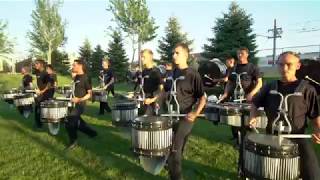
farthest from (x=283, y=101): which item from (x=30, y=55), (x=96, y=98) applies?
(x=30, y=55)

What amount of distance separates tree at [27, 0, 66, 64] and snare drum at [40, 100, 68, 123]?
3840 cm

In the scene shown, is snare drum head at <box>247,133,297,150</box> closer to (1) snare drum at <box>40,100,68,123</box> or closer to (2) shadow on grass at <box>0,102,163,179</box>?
(2) shadow on grass at <box>0,102,163,179</box>

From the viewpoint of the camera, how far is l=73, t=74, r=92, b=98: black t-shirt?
820 cm

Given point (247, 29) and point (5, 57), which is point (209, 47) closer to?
point (247, 29)

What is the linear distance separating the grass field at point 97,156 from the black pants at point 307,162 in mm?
2060

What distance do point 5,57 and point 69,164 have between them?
149 feet

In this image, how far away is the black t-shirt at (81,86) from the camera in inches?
323

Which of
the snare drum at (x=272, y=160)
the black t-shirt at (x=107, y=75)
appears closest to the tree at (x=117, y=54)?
the black t-shirt at (x=107, y=75)

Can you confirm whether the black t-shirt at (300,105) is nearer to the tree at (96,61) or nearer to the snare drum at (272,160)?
the snare drum at (272,160)

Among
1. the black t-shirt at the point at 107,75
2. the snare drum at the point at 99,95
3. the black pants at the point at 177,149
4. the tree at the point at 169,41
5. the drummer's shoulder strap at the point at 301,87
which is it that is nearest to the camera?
the drummer's shoulder strap at the point at 301,87

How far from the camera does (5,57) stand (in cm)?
4853

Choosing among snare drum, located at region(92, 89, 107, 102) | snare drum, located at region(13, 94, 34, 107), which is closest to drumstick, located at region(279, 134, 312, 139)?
snare drum, located at region(92, 89, 107, 102)

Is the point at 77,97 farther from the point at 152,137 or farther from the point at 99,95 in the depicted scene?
the point at 99,95

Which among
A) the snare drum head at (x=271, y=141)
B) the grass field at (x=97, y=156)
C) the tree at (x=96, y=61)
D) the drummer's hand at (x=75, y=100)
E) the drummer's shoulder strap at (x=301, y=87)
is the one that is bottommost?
the grass field at (x=97, y=156)
